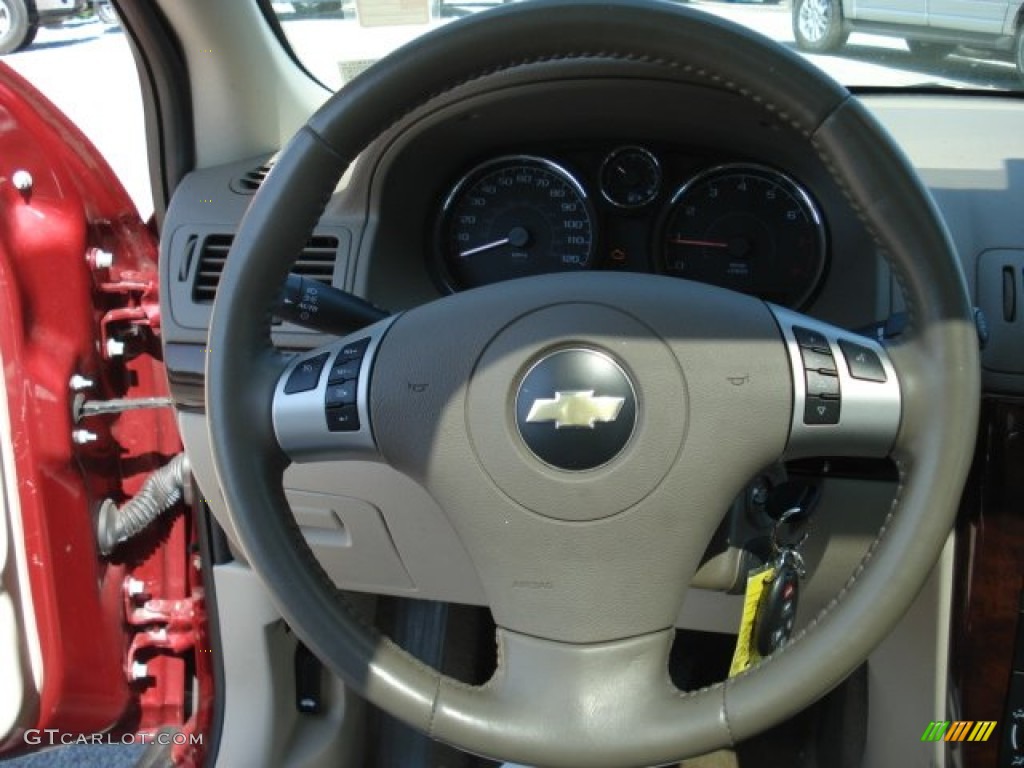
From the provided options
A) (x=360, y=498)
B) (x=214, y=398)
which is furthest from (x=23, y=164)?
(x=214, y=398)

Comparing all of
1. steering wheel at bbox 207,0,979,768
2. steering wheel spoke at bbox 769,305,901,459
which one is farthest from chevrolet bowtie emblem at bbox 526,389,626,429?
steering wheel spoke at bbox 769,305,901,459

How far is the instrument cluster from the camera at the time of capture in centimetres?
150

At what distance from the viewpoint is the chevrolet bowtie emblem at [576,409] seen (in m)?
1.02

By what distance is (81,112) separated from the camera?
2.05m

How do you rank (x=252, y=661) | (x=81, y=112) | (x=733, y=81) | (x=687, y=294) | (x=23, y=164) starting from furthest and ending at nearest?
(x=81, y=112) → (x=252, y=661) → (x=23, y=164) → (x=687, y=294) → (x=733, y=81)

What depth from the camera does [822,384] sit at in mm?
999

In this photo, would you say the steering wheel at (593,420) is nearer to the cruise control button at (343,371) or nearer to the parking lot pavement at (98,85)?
the cruise control button at (343,371)

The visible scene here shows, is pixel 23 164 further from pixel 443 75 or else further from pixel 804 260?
pixel 804 260

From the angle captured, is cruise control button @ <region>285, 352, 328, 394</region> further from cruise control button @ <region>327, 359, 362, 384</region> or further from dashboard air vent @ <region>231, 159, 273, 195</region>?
dashboard air vent @ <region>231, 159, 273, 195</region>

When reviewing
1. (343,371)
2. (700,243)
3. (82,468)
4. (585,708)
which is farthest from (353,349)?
(82,468)

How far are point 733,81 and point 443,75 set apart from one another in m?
0.26

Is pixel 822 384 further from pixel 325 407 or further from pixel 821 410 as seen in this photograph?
pixel 325 407

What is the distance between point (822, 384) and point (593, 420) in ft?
0.71

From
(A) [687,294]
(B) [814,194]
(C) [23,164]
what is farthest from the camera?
(C) [23,164]
